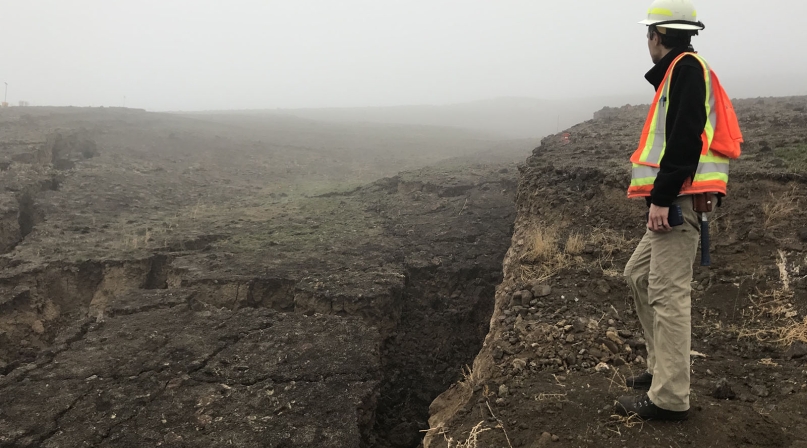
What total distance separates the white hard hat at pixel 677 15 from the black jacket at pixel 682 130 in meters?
0.24

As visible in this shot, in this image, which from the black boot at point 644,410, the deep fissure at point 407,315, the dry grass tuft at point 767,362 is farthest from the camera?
the deep fissure at point 407,315

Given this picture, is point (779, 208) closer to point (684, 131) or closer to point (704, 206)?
point (704, 206)

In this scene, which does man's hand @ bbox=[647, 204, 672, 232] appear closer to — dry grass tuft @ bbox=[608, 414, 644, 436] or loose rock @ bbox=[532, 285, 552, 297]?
dry grass tuft @ bbox=[608, 414, 644, 436]

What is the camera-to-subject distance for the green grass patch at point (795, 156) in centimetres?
512

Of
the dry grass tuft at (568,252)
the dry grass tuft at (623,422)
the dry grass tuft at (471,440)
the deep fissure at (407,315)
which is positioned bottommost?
the deep fissure at (407,315)

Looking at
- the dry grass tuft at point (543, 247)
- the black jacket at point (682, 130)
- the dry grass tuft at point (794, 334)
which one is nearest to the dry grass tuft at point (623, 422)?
the black jacket at point (682, 130)

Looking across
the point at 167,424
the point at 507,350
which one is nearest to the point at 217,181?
the point at 167,424

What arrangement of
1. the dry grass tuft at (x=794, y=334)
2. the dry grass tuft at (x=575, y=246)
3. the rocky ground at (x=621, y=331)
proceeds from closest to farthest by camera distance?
the rocky ground at (x=621, y=331), the dry grass tuft at (x=794, y=334), the dry grass tuft at (x=575, y=246)

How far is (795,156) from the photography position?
5496mm

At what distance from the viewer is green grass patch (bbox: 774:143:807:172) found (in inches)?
202

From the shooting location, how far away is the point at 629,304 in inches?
156

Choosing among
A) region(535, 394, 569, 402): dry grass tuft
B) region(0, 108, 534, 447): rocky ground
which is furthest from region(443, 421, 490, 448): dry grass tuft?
region(0, 108, 534, 447): rocky ground

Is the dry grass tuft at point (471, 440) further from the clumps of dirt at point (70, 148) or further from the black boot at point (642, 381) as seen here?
the clumps of dirt at point (70, 148)

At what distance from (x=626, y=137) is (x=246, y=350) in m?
7.40
